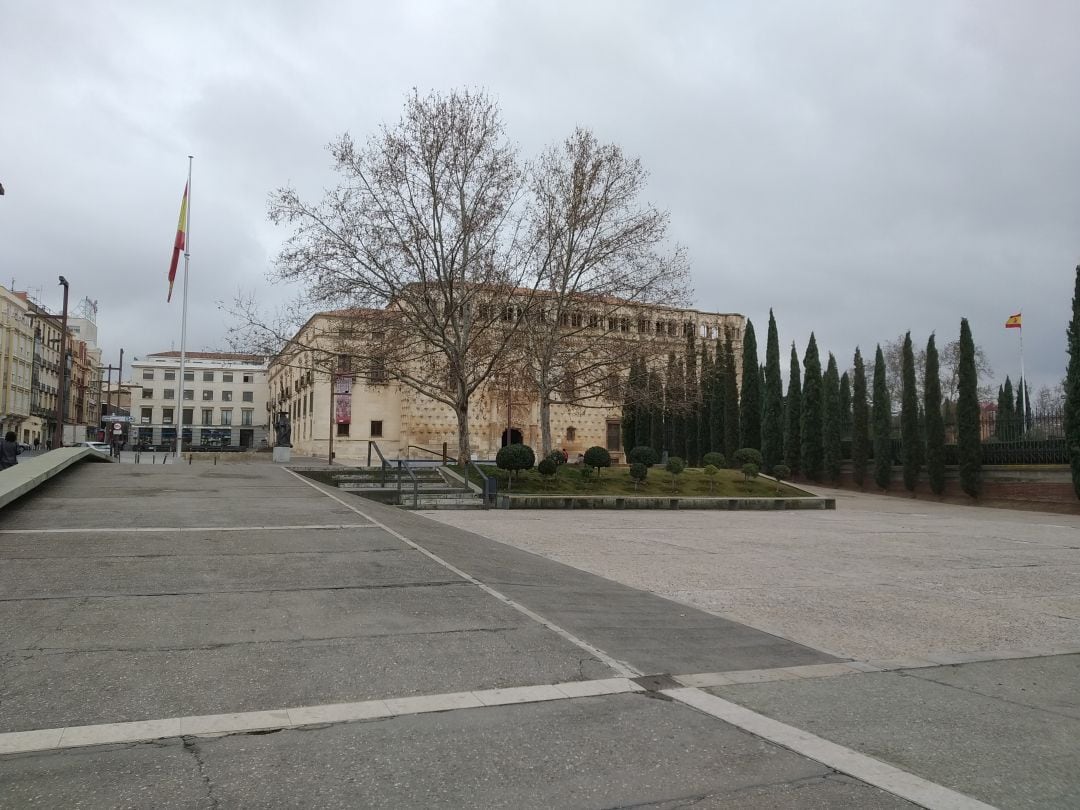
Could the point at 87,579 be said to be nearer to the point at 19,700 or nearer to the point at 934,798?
the point at 19,700

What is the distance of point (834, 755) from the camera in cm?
382

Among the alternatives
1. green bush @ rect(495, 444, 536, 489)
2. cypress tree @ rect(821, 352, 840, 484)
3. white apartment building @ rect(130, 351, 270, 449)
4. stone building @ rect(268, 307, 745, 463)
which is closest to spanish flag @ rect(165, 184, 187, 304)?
stone building @ rect(268, 307, 745, 463)

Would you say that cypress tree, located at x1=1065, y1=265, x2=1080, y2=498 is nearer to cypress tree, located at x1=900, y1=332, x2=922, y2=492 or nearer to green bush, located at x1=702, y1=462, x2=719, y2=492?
cypress tree, located at x1=900, y1=332, x2=922, y2=492

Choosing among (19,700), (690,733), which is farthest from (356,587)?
(690,733)

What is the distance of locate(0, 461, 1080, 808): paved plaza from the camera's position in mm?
3406

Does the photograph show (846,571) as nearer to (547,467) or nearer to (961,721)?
(961,721)

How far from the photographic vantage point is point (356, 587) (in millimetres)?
7309

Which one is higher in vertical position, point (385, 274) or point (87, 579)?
point (385, 274)

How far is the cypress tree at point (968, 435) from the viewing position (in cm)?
3081

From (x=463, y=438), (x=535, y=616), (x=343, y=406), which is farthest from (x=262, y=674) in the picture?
(x=343, y=406)

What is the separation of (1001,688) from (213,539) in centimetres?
812

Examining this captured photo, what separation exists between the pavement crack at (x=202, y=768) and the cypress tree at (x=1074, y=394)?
29.7m

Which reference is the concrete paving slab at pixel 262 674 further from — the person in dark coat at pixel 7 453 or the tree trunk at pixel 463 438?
the tree trunk at pixel 463 438

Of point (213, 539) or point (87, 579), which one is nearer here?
point (87, 579)
